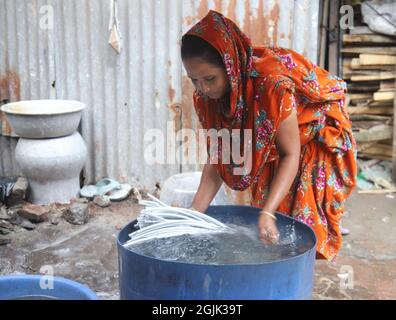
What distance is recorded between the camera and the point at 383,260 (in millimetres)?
3945

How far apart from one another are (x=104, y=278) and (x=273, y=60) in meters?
2.09

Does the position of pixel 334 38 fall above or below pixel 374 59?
above

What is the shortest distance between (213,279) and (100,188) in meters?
3.66

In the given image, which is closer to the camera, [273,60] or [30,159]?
[273,60]

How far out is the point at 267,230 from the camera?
1914mm

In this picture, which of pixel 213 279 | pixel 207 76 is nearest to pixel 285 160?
pixel 207 76

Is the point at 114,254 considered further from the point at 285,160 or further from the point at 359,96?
the point at 359,96

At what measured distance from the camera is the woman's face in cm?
194

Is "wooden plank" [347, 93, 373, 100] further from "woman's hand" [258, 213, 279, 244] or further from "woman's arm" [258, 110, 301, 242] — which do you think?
"woman's hand" [258, 213, 279, 244]

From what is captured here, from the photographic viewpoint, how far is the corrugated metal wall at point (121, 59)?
4.57 metres

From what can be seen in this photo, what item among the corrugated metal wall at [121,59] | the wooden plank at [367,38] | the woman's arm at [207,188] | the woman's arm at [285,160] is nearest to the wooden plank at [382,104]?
the wooden plank at [367,38]

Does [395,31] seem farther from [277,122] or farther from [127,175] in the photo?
[277,122]
